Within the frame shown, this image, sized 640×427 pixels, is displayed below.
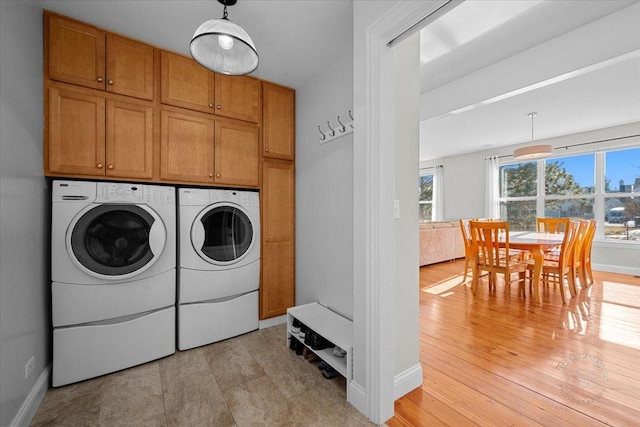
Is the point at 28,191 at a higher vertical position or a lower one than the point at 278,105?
lower

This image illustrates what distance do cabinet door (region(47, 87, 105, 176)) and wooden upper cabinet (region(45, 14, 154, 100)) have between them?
0.37 ft

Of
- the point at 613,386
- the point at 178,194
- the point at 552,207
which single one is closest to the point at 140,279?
the point at 178,194

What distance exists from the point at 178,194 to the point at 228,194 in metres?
0.39

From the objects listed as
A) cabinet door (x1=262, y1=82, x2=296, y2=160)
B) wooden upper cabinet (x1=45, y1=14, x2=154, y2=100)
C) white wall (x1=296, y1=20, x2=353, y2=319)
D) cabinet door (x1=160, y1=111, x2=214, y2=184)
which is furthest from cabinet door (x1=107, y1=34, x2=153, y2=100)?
white wall (x1=296, y1=20, x2=353, y2=319)

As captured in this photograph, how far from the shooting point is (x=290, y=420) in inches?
56.2

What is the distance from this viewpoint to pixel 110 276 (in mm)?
1818

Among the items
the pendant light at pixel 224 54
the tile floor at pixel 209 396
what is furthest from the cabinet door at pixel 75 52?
the tile floor at pixel 209 396

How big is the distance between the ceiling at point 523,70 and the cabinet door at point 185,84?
189 centimetres

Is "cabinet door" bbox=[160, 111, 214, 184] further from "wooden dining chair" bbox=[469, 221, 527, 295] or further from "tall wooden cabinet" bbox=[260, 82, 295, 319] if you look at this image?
"wooden dining chair" bbox=[469, 221, 527, 295]

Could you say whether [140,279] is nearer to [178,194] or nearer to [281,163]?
[178,194]

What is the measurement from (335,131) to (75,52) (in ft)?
6.14

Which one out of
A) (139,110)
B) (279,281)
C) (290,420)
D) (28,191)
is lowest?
(290,420)

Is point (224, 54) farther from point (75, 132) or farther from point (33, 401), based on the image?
point (33, 401)

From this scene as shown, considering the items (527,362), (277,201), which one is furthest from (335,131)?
(527,362)
